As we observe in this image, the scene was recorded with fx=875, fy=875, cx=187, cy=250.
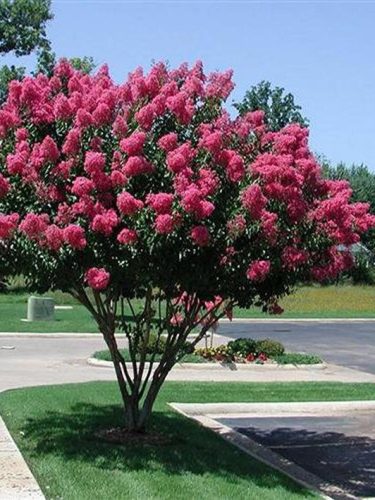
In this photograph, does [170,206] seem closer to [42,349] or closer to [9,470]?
[9,470]

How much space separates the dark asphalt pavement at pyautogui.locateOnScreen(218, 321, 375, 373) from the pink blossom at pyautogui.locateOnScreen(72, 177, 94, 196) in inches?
465

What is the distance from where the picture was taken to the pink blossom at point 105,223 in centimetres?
740

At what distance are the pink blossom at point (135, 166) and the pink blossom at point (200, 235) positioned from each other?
721mm

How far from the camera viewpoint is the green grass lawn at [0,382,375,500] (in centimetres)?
727

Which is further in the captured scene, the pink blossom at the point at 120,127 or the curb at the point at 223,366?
the curb at the point at 223,366

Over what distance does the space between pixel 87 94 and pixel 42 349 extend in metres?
12.6

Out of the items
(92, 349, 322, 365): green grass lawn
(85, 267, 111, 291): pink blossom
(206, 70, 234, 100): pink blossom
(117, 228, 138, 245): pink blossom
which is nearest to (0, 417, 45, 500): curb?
(85, 267, 111, 291): pink blossom

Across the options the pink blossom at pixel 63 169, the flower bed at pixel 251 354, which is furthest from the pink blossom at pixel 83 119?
the flower bed at pixel 251 354

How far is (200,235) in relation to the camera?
737cm

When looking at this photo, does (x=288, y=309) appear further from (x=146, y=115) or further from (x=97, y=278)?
(x=97, y=278)

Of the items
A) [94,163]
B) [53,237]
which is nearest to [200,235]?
[94,163]

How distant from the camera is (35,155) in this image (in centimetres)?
788

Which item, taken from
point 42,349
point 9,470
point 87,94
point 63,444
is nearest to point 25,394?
point 63,444

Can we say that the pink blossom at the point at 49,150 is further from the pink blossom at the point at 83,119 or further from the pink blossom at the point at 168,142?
the pink blossom at the point at 168,142
